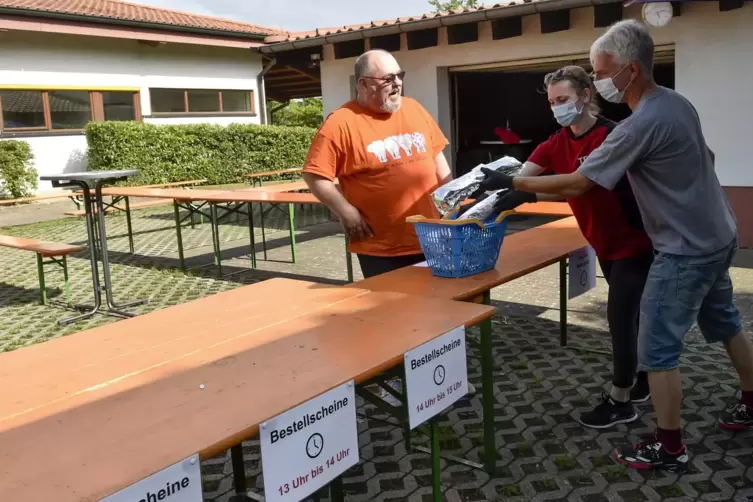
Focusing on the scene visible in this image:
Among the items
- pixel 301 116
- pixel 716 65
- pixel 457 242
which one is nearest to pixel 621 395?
pixel 457 242

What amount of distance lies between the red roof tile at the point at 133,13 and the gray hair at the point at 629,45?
1445 cm

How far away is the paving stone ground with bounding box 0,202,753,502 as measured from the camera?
109 inches

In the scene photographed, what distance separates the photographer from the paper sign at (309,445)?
5.32 ft

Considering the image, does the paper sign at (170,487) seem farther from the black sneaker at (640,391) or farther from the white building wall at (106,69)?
the white building wall at (106,69)

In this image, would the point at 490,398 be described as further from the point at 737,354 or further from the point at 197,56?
the point at 197,56

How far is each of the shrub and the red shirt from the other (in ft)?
Answer: 45.4

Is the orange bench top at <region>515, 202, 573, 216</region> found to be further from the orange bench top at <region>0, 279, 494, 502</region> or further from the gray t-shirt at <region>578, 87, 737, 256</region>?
the orange bench top at <region>0, 279, 494, 502</region>

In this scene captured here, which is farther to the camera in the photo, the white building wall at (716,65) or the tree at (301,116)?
the tree at (301,116)

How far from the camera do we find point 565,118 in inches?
117

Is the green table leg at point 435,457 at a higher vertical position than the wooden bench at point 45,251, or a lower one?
lower

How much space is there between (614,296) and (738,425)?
825mm

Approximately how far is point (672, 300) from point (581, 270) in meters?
1.51

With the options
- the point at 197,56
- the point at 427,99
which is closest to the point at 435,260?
the point at 427,99

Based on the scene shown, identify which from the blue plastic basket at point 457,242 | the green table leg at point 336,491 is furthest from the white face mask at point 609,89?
the green table leg at point 336,491
